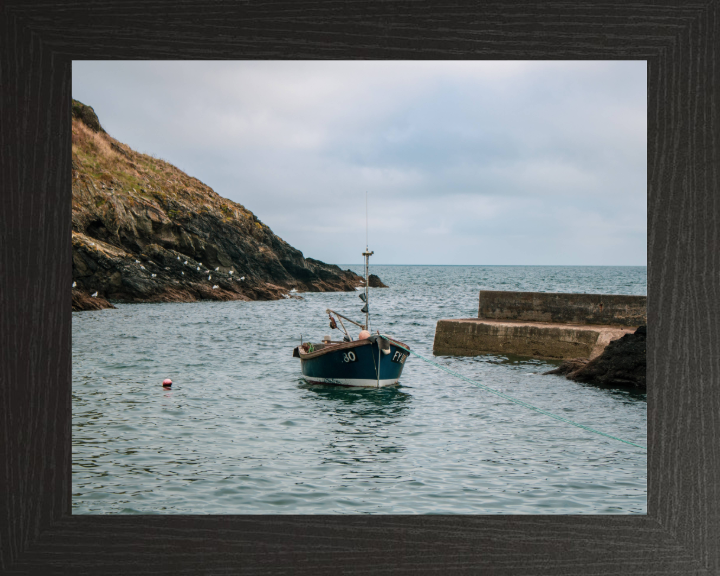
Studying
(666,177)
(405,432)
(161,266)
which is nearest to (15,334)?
(666,177)

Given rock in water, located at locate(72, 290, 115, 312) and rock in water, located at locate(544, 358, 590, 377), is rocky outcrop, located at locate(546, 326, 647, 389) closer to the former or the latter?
rock in water, located at locate(544, 358, 590, 377)

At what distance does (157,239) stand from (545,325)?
102 feet

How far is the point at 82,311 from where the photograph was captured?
3064 cm

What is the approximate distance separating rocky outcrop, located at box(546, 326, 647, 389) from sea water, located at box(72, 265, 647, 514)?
313 mm

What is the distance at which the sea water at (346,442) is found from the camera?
→ 6199 mm

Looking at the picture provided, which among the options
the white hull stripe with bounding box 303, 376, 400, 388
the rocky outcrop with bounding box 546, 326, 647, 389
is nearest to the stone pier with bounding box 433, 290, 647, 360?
the rocky outcrop with bounding box 546, 326, 647, 389

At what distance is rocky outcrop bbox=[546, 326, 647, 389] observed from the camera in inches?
459

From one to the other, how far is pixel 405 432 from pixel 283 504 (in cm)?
372

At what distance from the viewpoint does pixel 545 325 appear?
46.4 ft

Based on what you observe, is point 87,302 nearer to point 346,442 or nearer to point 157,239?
point 157,239

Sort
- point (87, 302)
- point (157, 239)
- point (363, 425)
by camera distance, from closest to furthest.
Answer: point (363, 425), point (87, 302), point (157, 239)

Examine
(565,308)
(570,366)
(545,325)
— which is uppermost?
(565,308)

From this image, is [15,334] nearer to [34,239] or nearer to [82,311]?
[34,239]

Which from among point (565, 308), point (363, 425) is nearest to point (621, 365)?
point (565, 308)
